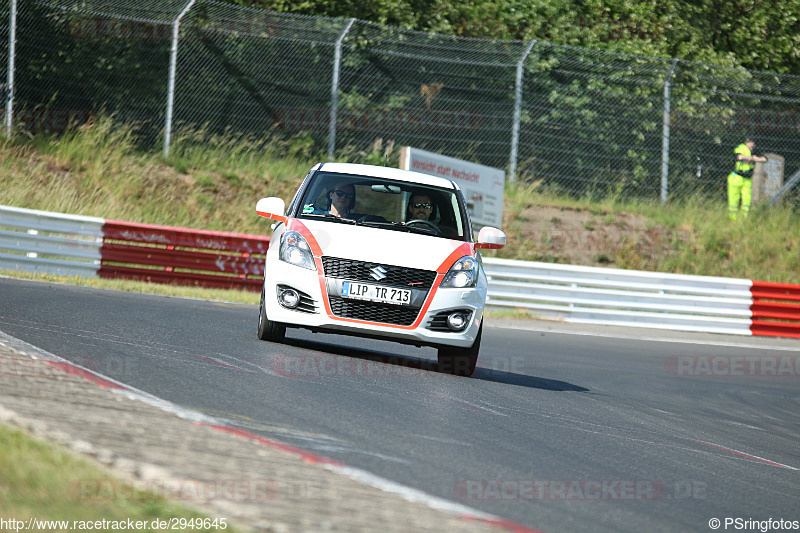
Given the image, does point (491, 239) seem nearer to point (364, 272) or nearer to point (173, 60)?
point (364, 272)

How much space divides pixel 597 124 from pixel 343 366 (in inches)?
543

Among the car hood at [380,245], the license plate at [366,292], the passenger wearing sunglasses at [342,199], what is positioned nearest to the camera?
the license plate at [366,292]

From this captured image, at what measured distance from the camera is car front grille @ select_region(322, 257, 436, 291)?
8.12 m

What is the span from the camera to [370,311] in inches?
319

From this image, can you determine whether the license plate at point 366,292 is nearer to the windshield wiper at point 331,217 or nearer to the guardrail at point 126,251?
the windshield wiper at point 331,217

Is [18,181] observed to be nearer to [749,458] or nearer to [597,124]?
[597,124]

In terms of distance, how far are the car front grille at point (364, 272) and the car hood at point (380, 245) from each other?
0.04 meters

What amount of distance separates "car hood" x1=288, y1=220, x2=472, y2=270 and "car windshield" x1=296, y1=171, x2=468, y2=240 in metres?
0.24

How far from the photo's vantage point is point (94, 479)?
3.34 meters

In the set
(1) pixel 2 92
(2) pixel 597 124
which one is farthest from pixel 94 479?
(2) pixel 597 124

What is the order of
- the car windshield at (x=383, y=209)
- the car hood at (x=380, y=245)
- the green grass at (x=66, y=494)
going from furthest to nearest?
the car windshield at (x=383, y=209) → the car hood at (x=380, y=245) → the green grass at (x=66, y=494)

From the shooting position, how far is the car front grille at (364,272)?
8117mm

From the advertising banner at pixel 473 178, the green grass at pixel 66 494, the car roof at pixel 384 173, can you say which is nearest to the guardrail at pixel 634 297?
the advertising banner at pixel 473 178

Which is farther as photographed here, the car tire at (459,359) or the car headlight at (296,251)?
the car tire at (459,359)
